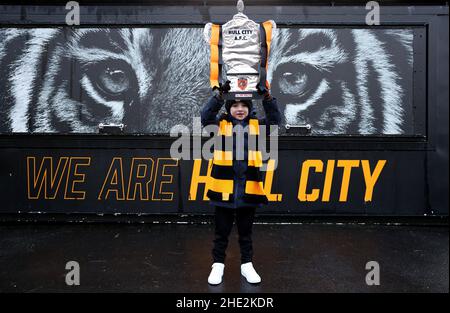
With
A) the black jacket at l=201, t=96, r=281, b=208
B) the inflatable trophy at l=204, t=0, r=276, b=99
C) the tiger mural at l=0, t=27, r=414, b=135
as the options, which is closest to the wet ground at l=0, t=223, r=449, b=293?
the black jacket at l=201, t=96, r=281, b=208

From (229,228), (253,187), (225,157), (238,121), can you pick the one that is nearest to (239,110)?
(238,121)

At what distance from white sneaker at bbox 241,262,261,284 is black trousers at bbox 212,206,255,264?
59mm

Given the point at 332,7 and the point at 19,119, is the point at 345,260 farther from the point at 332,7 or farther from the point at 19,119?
the point at 19,119

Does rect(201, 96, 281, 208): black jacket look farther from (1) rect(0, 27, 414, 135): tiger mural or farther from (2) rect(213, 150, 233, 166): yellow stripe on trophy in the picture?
(1) rect(0, 27, 414, 135): tiger mural

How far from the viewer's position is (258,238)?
4.44 meters

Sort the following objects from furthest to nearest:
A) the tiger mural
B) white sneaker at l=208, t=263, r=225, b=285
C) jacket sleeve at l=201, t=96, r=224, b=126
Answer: the tiger mural, white sneaker at l=208, t=263, r=225, b=285, jacket sleeve at l=201, t=96, r=224, b=126

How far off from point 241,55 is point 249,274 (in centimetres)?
195

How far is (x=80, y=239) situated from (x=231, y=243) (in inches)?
74.3

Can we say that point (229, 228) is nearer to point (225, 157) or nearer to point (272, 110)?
Answer: point (225, 157)

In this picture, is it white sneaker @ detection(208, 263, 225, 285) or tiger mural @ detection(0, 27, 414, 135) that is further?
tiger mural @ detection(0, 27, 414, 135)

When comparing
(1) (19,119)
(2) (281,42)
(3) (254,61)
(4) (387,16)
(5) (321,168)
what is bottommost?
(5) (321,168)

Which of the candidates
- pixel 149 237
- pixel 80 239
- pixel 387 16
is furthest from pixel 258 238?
pixel 387 16

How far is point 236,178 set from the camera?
3129 millimetres

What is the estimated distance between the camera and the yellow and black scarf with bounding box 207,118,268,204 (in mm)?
3070
